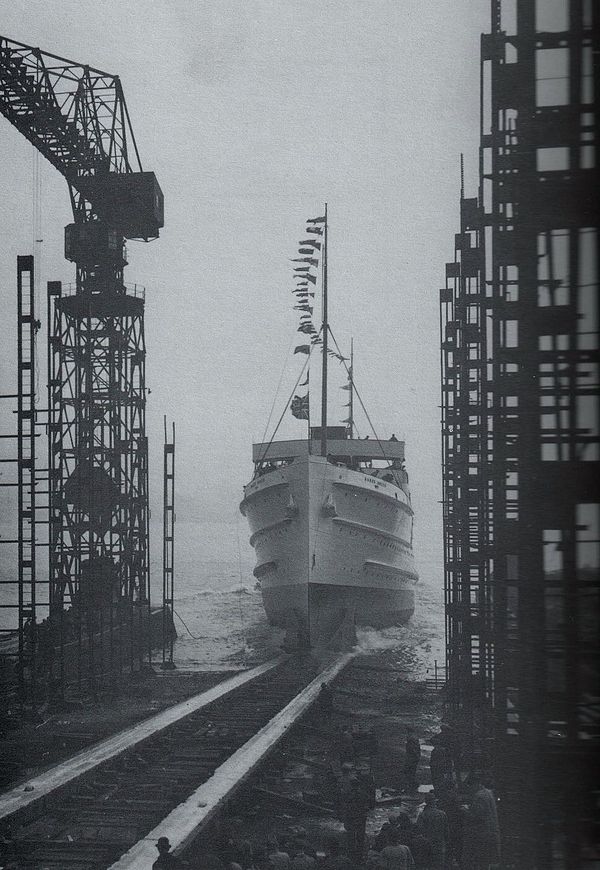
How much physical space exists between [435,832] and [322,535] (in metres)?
22.7

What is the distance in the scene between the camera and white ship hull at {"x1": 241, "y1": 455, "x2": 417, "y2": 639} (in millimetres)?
31500

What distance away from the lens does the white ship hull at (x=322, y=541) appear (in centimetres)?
3150

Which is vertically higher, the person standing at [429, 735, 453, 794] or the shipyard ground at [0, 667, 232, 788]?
the person standing at [429, 735, 453, 794]

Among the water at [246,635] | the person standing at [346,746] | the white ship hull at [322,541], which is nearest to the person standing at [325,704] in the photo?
the person standing at [346,746]

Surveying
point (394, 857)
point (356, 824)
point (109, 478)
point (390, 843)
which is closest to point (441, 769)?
point (356, 824)

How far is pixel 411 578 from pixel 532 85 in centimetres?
3782

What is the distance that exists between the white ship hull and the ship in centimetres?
4

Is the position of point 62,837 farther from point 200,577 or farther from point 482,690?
point 200,577

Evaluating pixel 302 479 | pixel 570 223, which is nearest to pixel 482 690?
pixel 570 223

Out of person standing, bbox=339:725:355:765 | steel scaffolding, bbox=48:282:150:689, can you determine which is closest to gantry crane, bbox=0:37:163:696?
steel scaffolding, bbox=48:282:150:689

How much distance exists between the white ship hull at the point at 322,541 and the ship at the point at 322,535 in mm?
35

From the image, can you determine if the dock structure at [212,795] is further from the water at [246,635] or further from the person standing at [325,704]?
the water at [246,635]

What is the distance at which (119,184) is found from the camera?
27.1 metres

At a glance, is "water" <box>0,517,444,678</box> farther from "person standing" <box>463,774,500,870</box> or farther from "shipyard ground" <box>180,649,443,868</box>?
"person standing" <box>463,774,500,870</box>
